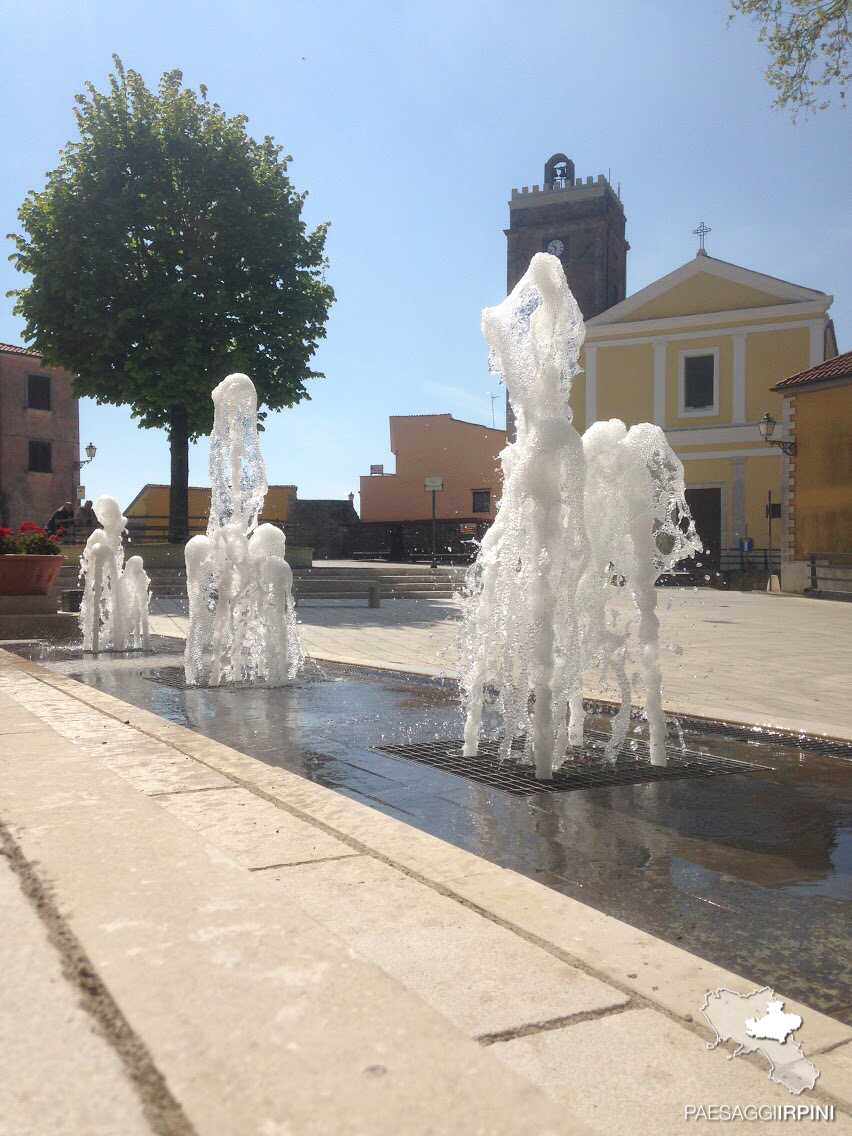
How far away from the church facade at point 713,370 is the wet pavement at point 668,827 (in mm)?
24094

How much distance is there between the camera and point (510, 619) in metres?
4.34

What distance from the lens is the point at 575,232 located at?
144ft

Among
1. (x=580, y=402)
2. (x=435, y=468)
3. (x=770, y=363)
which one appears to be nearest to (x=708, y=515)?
(x=770, y=363)

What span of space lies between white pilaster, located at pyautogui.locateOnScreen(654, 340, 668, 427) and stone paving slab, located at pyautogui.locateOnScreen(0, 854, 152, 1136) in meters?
30.3

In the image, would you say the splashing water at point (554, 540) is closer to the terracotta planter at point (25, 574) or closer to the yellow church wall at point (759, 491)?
the terracotta planter at point (25, 574)

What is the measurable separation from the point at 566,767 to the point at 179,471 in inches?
821

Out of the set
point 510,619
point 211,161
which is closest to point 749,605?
point 510,619

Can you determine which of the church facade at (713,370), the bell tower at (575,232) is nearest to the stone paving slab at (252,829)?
the church facade at (713,370)

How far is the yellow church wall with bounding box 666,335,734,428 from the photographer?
29344mm

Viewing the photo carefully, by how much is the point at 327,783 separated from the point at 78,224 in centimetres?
2226

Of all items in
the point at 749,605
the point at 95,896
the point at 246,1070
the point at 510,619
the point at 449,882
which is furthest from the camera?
the point at 749,605

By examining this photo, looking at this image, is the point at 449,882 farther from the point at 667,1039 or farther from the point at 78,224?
the point at 78,224

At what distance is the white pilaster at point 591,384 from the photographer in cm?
3131

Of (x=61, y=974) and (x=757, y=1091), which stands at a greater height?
(x=61, y=974)
